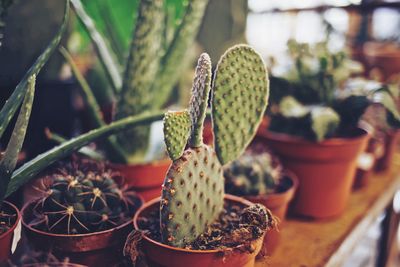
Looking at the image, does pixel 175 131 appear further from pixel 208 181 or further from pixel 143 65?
pixel 143 65

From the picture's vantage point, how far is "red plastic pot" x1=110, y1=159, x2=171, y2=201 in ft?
2.86

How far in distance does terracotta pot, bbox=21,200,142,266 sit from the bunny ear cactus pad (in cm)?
22

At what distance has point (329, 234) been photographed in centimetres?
96

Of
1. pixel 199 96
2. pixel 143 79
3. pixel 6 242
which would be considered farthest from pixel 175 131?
pixel 143 79

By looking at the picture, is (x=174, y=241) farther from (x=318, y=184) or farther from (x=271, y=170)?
(x=318, y=184)

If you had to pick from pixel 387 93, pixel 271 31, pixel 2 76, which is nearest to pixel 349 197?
pixel 387 93

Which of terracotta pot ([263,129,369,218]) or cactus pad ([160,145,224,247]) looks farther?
terracotta pot ([263,129,369,218])

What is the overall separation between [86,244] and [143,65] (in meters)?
0.43

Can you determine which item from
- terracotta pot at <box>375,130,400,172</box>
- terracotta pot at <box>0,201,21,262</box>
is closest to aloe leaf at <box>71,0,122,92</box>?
terracotta pot at <box>0,201,21,262</box>

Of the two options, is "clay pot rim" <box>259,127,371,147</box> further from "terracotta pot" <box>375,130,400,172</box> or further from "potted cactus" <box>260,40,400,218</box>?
"terracotta pot" <box>375,130,400,172</box>

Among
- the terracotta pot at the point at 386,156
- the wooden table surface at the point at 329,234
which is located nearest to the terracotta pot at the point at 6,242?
the wooden table surface at the point at 329,234

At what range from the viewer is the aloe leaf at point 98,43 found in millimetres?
835

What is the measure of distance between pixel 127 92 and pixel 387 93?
64 cm

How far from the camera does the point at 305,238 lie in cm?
93
